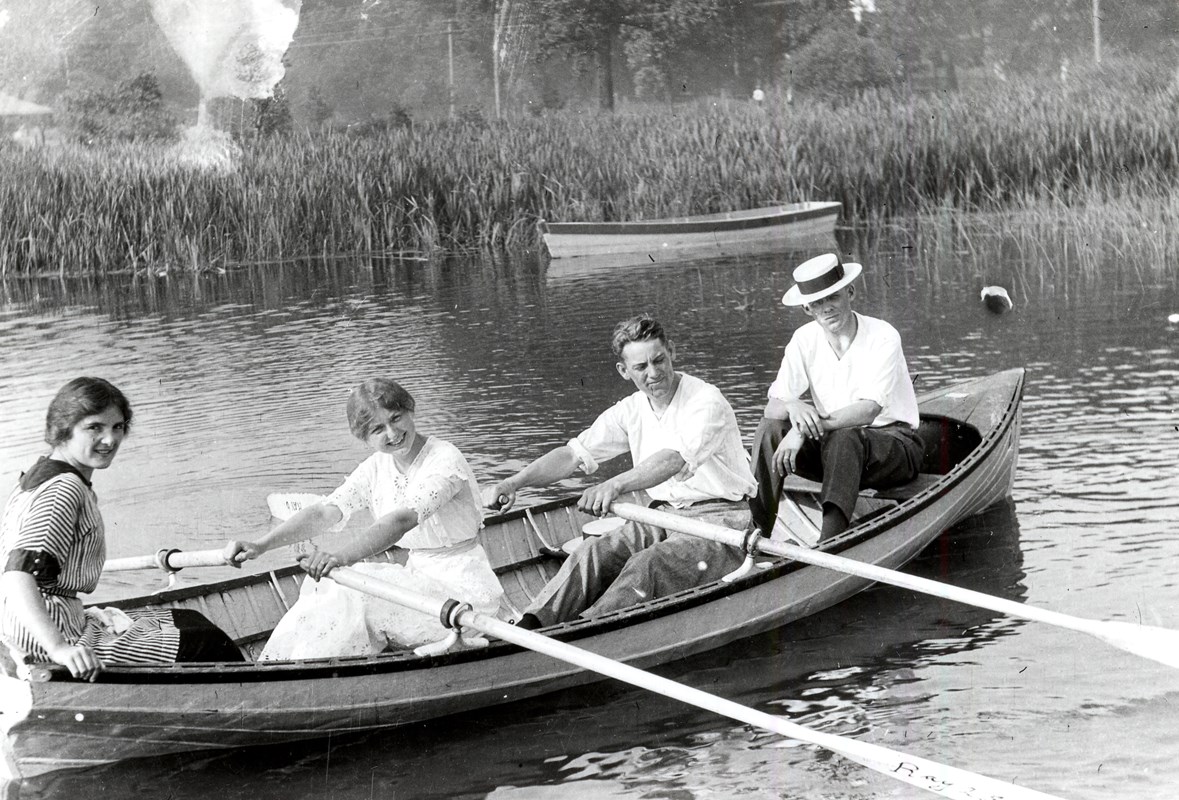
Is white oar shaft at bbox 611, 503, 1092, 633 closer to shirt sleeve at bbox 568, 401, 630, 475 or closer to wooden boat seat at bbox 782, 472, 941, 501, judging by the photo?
shirt sleeve at bbox 568, 401, 630, 475

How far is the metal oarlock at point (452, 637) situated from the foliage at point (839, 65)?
72.9 ft

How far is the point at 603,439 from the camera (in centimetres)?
559

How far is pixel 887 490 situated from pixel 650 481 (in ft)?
5.54

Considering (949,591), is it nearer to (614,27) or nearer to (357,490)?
(357,490)

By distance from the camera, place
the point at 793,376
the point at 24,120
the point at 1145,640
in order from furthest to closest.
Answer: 1. the point at 24,120
2. the point at 793,376
3. the point at 1145,640

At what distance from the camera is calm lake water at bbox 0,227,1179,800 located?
4.58 meters

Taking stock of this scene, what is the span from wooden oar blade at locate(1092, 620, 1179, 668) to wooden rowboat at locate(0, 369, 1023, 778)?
44.8 inches

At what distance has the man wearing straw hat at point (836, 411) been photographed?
5848 mm

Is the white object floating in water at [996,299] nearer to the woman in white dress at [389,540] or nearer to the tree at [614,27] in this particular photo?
the woman in white dress at [389,540]

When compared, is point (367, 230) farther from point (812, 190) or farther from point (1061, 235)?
point (1061, 235)

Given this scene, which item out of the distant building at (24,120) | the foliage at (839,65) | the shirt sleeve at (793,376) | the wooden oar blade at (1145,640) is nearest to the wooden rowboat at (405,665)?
the shirt sleeve at (793,376)

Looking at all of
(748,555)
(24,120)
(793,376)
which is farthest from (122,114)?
(748,555)

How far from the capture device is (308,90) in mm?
24922

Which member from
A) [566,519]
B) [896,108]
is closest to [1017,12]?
[896,108]
